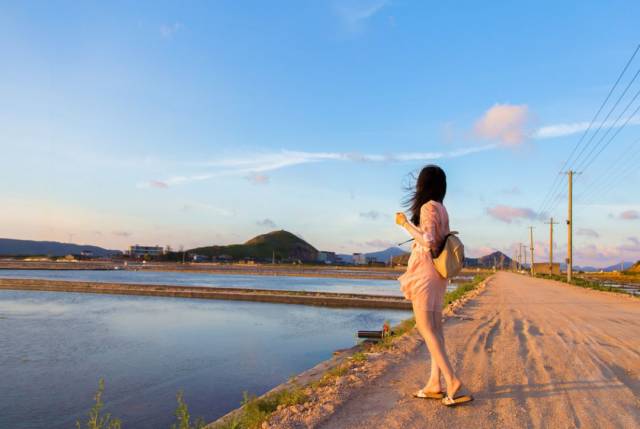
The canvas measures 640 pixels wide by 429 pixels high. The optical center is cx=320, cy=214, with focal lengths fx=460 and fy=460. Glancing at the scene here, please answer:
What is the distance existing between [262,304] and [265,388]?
63.0 ft

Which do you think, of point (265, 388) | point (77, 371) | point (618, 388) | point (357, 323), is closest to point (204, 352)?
point (77, 371)

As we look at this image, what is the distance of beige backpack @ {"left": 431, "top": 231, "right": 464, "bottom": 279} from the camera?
4270 millimetres

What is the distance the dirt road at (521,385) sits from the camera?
170 inches

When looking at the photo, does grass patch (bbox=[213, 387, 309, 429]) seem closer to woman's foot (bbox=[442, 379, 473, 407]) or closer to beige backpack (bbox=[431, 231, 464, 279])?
woman's foot (bbox=[442, 379, 473, 407])

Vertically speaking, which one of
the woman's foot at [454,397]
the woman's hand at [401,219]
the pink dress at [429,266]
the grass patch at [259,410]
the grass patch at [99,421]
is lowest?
the grass patch at [99,421]

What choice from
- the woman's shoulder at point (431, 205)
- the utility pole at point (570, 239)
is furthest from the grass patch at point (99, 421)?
the utility pole at point (570, 239)

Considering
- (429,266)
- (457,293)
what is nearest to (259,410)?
(429,266)

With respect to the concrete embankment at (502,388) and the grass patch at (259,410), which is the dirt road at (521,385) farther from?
the grass patch at (259,410)

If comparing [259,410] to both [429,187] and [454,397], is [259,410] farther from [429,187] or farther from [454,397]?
[429,187]

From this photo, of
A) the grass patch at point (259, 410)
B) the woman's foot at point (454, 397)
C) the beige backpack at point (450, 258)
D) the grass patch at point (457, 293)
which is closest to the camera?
the beige backpack at point (450, 258)

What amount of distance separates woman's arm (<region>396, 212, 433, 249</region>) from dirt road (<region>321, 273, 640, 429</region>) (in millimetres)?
1635

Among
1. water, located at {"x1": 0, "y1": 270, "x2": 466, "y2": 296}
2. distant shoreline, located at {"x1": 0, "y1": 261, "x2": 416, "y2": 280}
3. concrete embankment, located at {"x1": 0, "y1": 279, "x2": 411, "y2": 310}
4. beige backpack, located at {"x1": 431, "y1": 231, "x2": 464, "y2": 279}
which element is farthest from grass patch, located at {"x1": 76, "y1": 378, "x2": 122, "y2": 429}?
distant shoreline, located at {"x1": 0, "y1": 261, "x2": 416, "y2": 280}

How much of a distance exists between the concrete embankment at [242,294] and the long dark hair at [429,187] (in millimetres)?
24075

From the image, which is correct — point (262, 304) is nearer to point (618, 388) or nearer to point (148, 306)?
point (148, 306)
